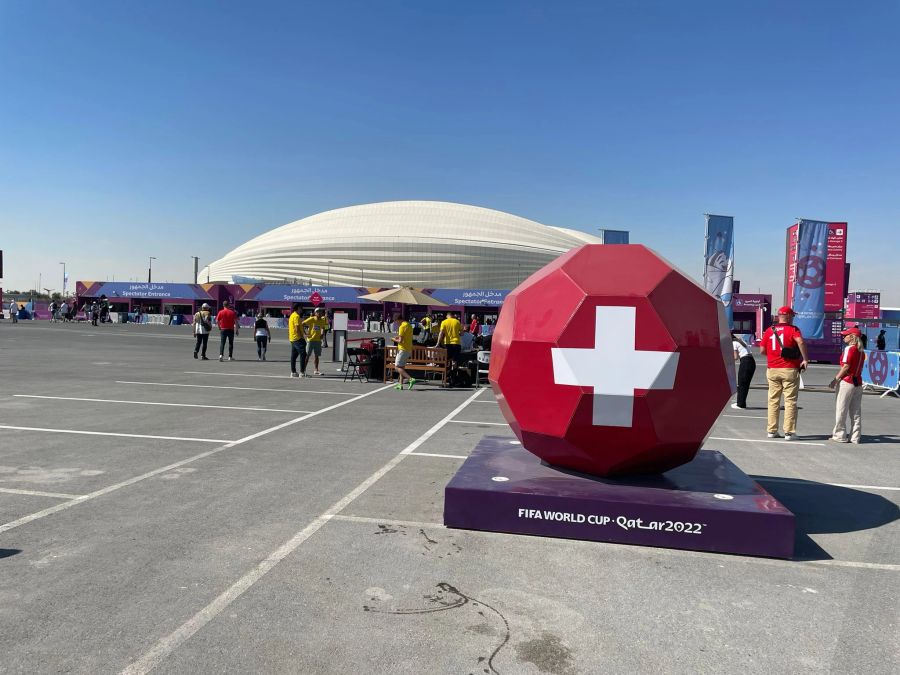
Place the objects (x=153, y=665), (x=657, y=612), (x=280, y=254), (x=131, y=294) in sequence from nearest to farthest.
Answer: (x=153, y=665), (x=657, y=612), (x=131, y=294), (x=280, y=254)

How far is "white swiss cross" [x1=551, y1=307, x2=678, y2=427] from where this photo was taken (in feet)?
13.8

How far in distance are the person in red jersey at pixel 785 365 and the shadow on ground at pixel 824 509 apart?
2.49 meters

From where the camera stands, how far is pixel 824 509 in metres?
4.90

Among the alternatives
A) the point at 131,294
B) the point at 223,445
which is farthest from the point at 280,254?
the point at 223,445

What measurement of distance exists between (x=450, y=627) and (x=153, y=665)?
130 centimetres

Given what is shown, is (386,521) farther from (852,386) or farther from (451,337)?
(451,337)

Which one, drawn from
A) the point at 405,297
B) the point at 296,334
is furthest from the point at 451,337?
the point at 405,297

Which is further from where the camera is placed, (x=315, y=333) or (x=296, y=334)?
(x=315, y=333)

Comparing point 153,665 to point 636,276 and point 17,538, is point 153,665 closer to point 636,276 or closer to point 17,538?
point 17,538

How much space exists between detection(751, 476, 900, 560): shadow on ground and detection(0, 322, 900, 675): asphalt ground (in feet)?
0.09

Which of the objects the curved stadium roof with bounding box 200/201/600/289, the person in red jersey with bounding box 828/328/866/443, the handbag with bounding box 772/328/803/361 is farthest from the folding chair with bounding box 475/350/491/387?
the curved stadium roof with bounding box 200/201/600/289

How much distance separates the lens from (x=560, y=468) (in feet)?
15.7

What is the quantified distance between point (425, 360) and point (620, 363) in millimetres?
9398

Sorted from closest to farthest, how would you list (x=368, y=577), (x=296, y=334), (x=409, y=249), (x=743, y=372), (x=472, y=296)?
(x=368, y=577) → (x=743, y=372) → (x=296, y=334) → (x=472, y=296) → (x=409, y=249)
